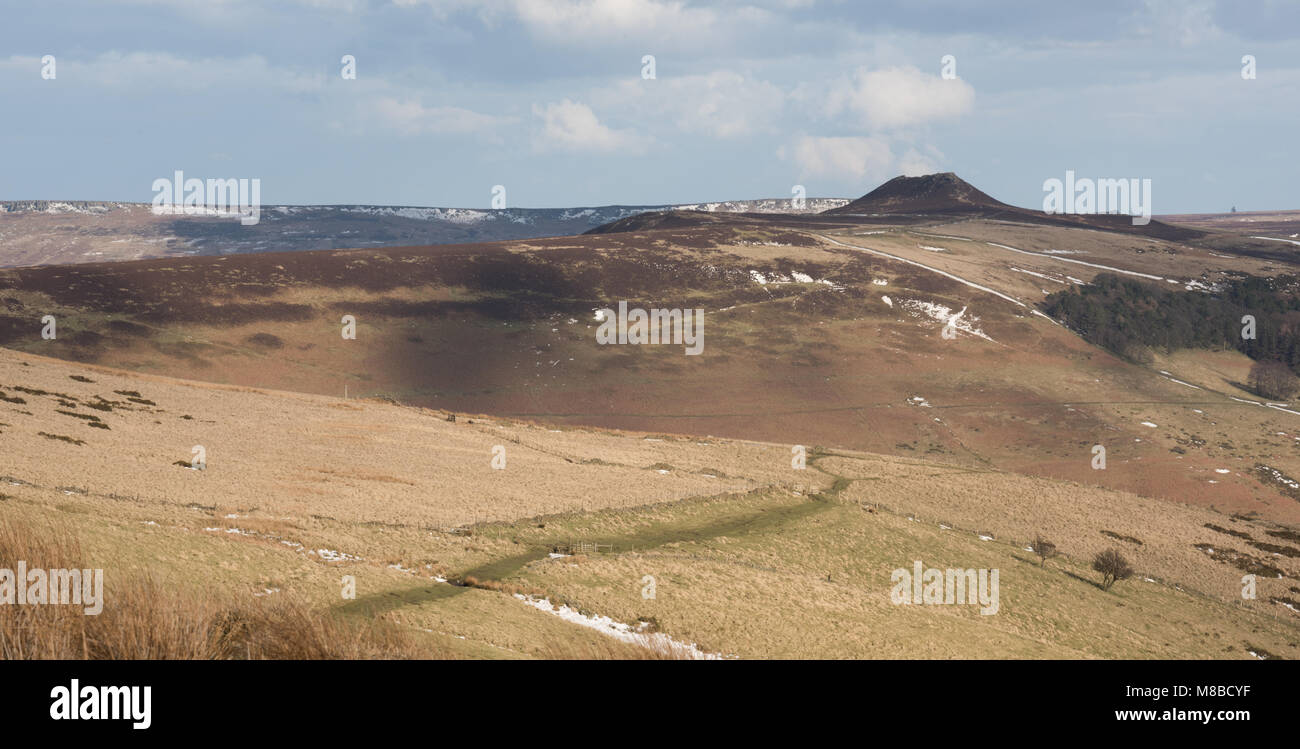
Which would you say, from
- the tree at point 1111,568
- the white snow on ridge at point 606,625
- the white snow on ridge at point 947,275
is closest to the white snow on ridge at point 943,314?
the white snow on ridge at point 947,275

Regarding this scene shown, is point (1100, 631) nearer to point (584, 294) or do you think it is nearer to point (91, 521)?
point (91, 521)

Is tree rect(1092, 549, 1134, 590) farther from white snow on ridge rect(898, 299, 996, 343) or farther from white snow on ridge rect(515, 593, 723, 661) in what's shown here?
white snow on ridge rect(898, 299, 996, 343)

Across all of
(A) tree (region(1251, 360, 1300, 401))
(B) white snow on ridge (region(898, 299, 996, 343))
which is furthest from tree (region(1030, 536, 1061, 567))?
(A) tree (region(1251, 360, 1300, 401))

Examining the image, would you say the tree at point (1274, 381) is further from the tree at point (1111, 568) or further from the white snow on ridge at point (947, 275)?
the tree at point (1111, 568)

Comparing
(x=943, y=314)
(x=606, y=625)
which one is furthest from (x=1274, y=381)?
(x=606, y=625)

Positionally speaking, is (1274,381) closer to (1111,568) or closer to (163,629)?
(1111,568)
